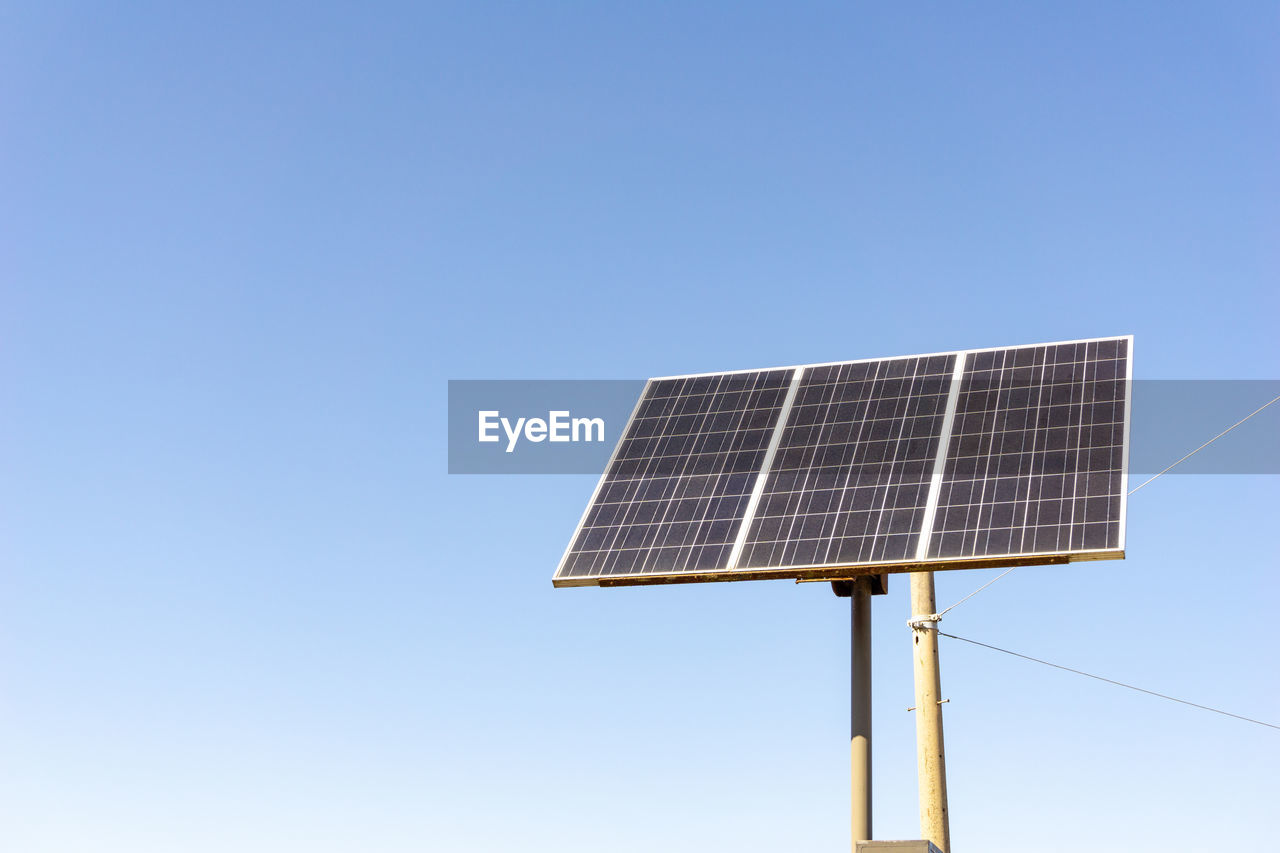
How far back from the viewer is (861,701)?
1444cm

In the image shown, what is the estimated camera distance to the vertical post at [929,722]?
1547cm

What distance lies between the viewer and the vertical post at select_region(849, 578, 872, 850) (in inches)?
546

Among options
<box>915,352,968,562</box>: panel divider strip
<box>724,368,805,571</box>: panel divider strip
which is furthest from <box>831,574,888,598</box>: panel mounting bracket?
<box>724,368,805,571</box>: panel divider strip

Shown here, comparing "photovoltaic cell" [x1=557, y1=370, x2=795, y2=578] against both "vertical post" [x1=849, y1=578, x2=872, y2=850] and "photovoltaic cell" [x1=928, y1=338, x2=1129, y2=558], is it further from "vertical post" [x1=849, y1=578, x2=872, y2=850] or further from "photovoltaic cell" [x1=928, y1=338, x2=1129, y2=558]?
"photovoltaic cell" [x1=928, y1=338, x2=1129, y2=558]

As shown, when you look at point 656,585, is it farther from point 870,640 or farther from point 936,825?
point 936,825

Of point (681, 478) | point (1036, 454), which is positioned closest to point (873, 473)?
point (1036, 454)

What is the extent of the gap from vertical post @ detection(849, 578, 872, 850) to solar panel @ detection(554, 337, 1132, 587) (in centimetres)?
64

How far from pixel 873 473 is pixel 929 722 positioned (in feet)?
10.9

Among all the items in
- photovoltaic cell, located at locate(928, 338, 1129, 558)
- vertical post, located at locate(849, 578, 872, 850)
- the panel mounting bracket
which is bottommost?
vertical post, located at locate(849, 578, 872, 850)

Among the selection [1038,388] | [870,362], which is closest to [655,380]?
[870,362]

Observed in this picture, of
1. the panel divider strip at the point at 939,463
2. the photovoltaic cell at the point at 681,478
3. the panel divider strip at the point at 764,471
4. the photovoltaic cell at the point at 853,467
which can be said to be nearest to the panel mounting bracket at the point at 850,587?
the photovoltaic cell at the point at 853,467

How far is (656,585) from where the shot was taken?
47.9ft

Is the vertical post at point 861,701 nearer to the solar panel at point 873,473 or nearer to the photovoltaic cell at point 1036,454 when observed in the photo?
the solar panel at point 873,473

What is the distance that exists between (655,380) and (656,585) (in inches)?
184
